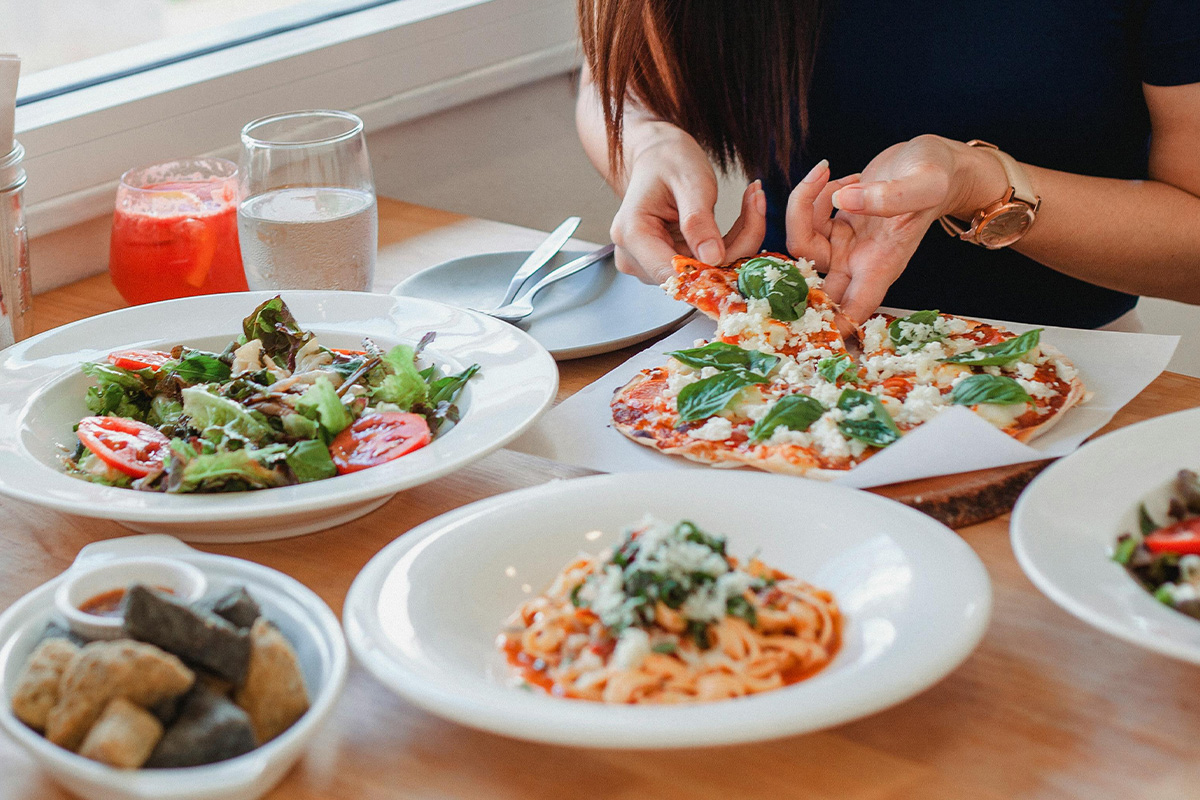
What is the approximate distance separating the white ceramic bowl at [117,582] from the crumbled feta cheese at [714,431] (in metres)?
0.62

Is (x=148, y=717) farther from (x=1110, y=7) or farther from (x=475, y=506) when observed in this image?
(x=1110, y=7)

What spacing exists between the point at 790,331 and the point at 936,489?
416mm

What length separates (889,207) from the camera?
1.55 metres

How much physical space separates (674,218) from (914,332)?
1.62 feet

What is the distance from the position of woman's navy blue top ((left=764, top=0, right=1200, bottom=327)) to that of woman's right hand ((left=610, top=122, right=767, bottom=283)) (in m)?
0.38

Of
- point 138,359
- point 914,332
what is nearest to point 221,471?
point 138,359

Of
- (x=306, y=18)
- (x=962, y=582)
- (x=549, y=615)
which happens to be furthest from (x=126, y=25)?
(x=962, y=582)

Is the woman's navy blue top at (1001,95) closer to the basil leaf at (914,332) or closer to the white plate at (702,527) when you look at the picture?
the basil leaf at (914,332)

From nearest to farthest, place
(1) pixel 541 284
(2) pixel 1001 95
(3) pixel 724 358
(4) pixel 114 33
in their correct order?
(3) pixel 724 358 < (1) pixel 541 284 < (2) pixel 1001 95 < (4) pixel 114 33

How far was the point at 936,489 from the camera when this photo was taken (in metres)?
1.24

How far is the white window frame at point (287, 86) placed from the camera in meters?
2.19

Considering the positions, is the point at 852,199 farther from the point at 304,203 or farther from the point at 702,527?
the point at 304,203

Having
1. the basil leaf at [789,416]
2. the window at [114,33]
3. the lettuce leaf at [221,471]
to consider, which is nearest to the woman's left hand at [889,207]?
the basil leaf at [789,416]

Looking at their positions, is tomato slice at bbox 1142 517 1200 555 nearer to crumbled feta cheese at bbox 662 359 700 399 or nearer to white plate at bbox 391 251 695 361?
crumbled feta cheese at bbox 662 359 700 399
